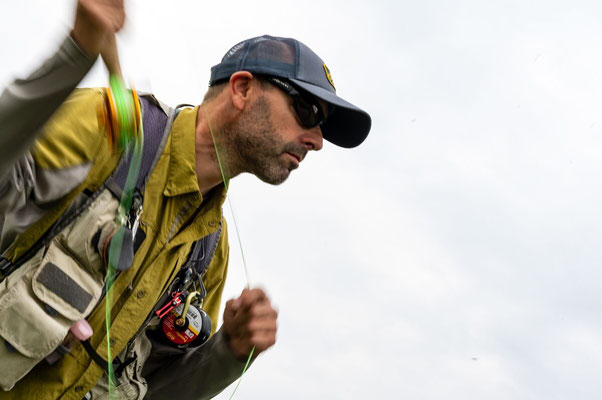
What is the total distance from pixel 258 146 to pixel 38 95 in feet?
5.24

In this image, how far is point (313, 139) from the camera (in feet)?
11.9

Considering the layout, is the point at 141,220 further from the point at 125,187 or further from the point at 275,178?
the point at 275,178

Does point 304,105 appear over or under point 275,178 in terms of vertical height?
over

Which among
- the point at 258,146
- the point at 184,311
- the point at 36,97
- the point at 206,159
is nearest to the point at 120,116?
the point at 36,97

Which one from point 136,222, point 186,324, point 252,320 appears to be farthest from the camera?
point 186,324

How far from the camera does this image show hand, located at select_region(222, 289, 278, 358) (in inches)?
129

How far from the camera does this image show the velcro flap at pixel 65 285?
2.82 metres

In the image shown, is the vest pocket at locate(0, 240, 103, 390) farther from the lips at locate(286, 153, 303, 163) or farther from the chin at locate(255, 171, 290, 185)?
the lips at locate(286, 153, 303, 163)

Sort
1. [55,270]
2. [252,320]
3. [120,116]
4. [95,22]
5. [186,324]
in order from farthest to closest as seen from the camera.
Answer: [186,324] → [252,320] → [55,270] → [120,116] → [95,22]

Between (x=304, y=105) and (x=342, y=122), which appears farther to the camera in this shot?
(x=342, y=122)

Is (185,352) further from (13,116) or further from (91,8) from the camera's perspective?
(91,8)

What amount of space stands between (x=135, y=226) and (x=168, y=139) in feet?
1.39

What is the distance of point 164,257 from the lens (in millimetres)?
3260

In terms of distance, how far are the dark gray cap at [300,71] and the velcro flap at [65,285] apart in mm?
1353
